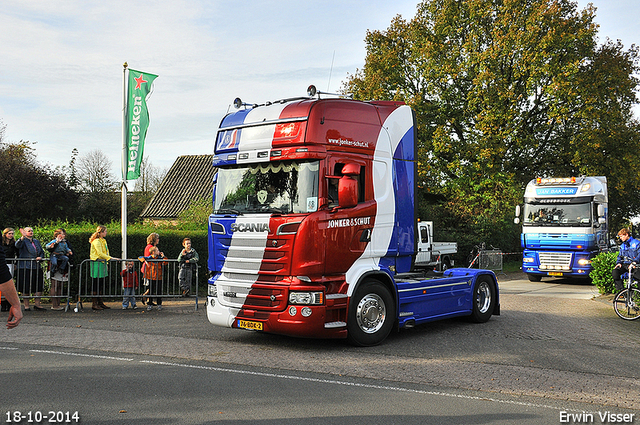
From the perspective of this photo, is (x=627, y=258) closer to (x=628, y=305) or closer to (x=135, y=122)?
(x=628, y=305)

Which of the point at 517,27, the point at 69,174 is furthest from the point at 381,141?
the point at 69,174

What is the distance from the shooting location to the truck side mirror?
8203 mm

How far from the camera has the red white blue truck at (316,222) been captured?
8.28m

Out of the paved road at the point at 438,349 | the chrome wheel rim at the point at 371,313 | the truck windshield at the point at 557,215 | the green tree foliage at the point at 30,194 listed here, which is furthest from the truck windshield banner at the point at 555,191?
the green tree foliage at the point at 30,194

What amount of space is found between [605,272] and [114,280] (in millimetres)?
12985

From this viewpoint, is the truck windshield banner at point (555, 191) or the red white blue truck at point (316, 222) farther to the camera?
the truck windshield banner at point (555, 191)

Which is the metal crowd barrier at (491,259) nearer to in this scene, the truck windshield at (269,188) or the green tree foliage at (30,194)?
the truck windshield at (269,188)

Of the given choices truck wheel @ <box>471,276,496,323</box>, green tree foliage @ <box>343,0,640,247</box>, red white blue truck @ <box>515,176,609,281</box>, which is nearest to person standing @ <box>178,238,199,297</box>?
truck wheel @ <box>471,276,496,323</box>

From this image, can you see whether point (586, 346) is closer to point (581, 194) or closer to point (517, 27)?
point (581, 194)

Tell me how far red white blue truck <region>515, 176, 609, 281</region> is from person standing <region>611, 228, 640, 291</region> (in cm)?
752

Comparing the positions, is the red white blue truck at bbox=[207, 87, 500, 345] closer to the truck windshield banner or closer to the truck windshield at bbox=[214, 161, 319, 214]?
the truck windshield at bbox=[214, 161, 319, 214]

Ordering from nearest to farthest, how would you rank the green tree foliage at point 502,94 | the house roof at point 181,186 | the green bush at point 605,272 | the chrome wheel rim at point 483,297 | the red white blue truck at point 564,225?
the chrome wheel rim at point 483,297, the green bush at point 605,272, the red white blue truck at point 564,225, the green tree foliage at point 502,94, the house roof at point 181,186

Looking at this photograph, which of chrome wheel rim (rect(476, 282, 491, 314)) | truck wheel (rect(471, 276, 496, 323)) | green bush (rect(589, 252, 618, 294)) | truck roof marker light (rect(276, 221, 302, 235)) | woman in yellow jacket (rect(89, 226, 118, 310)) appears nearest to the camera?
truck roof marker light (rect(276, 221, 302, 235))

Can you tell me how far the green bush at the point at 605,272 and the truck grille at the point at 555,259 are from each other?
13.7 ft
